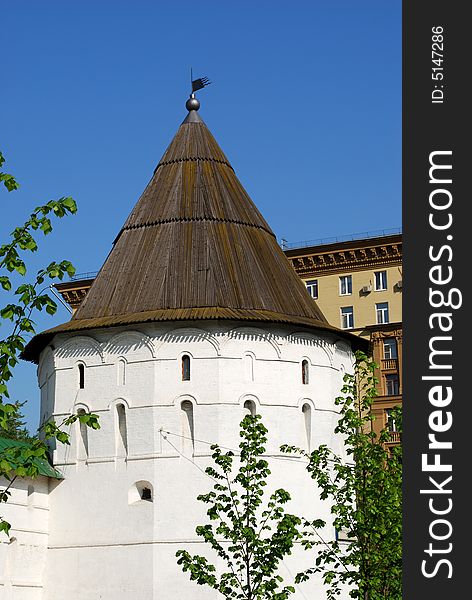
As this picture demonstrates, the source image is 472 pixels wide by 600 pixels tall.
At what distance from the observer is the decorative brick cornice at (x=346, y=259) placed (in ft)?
152

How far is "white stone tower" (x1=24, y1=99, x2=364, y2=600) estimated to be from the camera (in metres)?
25.5

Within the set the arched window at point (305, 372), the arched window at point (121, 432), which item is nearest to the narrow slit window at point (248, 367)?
the arched window at point (305, 372)

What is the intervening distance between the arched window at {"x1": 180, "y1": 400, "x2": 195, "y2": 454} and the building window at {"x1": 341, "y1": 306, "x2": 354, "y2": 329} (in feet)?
72.7

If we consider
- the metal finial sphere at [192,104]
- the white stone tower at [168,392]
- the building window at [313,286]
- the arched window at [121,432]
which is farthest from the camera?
the building window at [313,286]

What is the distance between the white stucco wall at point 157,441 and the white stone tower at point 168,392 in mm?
28

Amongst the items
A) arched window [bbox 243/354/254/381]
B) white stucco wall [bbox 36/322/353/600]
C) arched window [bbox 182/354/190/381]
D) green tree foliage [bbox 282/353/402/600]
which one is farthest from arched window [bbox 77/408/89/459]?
green tree foliage [bbox 282/353/402/600]

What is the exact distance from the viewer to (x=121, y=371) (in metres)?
26.6

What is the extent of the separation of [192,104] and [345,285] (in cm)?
1755

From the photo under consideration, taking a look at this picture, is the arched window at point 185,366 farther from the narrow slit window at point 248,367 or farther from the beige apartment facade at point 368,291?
the beige apartment facade at point 368,291

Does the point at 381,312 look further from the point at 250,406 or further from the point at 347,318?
the point at 250,406

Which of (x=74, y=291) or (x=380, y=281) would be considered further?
(x=74, y=291)

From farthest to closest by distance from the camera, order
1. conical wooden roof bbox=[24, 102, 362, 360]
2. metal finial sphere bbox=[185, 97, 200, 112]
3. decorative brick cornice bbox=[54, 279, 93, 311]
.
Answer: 1. decorative brick cornice bbox=[54, 279, 93, 311]
2. metal finial sphere bbox=[185, 97, 200, 112]
3. conical wooden roof bbox=[24, 102, 362, 360]

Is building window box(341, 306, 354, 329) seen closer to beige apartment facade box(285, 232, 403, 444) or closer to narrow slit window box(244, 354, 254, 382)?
beige apartment facade box(285, 232, 403, 444)

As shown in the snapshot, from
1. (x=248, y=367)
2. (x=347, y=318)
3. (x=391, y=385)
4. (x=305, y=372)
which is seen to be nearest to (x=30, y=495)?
(x=248, y=367)
